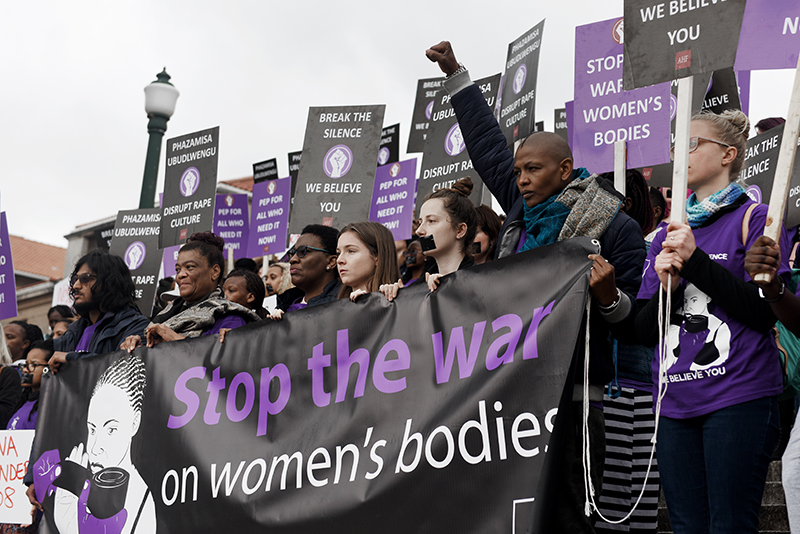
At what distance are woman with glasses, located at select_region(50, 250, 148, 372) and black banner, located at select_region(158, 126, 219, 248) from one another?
9.40 ft

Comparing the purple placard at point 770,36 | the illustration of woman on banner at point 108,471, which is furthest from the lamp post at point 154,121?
the purple placard at point 770,36

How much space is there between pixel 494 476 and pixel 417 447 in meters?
0.38

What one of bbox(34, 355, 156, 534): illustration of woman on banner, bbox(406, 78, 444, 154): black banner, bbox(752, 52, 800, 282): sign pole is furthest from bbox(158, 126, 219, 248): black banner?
bbox(752, 52, 800, 282): sign pole

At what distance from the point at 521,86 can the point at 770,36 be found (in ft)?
7.35

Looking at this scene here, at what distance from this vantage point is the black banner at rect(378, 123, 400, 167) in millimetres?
11070

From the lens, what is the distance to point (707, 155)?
307 cm

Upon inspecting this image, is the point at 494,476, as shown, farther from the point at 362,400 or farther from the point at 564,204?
the point at 564,204

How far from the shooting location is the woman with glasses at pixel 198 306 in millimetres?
4785

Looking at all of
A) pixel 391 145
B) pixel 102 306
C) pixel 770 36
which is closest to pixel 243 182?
pixel 391 145

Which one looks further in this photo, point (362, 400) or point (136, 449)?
point (136, 449)

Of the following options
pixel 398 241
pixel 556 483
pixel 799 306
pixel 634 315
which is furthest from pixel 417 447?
pixel 398 241

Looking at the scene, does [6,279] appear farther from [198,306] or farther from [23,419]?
[198,306]

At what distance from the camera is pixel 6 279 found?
28.1ft

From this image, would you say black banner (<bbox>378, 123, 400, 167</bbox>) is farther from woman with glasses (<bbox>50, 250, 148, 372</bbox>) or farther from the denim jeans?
the denim jeans
